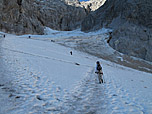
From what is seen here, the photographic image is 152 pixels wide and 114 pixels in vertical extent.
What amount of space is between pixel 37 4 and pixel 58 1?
2257 centimetres

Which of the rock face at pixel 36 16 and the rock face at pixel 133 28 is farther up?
the rock face at pixel 36 16

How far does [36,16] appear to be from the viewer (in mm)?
87312

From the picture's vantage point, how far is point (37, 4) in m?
96.0

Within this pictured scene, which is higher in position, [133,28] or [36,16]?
[36,16]

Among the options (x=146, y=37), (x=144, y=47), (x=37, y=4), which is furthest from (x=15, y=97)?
(x=37, y=4)

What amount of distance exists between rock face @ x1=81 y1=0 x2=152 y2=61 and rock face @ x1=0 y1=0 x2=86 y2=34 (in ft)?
168

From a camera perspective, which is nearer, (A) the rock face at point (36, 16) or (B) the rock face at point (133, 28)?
(B) the rock face at point (133, 28)

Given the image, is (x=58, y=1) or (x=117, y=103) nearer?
(x=117, y=103)

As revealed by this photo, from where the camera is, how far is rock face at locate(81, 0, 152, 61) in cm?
3369

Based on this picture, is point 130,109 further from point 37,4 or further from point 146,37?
point 37,4

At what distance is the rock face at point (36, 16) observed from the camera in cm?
6391

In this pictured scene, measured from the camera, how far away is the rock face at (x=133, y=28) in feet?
111

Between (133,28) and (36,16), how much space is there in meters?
75.6

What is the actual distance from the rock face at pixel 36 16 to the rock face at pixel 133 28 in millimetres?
51286
